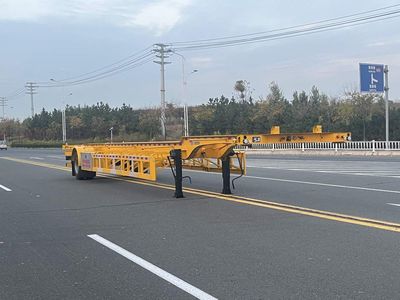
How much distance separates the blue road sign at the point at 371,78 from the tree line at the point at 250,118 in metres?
13.0

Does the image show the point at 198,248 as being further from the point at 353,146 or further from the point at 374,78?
the point at 374,78

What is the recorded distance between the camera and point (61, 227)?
8844 millimetres

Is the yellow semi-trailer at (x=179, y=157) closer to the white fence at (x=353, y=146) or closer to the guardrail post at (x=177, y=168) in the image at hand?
the guardrail post at (x=177, y=168)

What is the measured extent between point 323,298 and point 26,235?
526 cm

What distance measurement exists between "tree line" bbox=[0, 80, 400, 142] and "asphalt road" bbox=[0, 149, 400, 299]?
1610 inches

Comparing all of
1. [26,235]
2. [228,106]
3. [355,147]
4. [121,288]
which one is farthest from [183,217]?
[228,106]

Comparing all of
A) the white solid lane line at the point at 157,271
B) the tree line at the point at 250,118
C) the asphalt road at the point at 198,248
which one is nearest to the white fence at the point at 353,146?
the tree line at the point at 250,118

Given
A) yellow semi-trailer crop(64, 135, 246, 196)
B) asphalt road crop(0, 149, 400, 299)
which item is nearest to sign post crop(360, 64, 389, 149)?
yellow semi-trailer crop(64, 135, 246, 196)

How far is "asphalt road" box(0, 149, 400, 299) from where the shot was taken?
5262 mm

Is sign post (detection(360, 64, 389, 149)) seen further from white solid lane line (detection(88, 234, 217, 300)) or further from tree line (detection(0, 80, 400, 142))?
white solid lane line (detection(88, 234, 217, 300))

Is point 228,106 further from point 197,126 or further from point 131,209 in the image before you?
point 131,209

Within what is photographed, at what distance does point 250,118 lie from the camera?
62812 millimetres

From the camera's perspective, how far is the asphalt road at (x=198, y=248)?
526cm

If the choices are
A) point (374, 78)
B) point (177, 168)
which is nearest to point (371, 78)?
point (374, 78)
